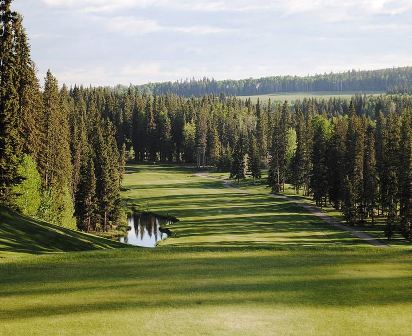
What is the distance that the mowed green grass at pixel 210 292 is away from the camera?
1972 centimetres

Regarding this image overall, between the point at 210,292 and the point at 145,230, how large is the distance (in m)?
64.7

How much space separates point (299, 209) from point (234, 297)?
3150 inches

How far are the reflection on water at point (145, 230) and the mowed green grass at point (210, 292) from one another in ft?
138

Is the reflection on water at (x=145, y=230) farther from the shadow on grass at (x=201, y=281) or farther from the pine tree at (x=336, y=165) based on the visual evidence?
the shadow on grass at (x=201, y=281)

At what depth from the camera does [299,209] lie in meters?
102

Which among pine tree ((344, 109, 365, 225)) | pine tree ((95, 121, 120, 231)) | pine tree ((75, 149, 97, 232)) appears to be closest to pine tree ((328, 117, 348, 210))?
pine tree ((344, 109, 365, 225))

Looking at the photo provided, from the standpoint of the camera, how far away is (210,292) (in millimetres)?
24344

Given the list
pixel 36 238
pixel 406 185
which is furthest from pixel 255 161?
pixel 36 238

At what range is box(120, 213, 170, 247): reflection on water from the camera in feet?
256

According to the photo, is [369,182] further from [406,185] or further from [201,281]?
[201,281]

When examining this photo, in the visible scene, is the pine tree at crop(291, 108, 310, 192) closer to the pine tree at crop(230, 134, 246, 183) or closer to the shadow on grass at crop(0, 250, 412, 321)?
the pine tree at crop(230, 134, 246, 183)

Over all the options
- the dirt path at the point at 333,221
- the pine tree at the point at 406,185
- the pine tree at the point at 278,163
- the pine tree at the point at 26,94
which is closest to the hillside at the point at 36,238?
the pine tree at the point at 26,94

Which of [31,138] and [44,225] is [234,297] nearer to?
[44,225]

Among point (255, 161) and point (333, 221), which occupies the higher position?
point (255, 161)
